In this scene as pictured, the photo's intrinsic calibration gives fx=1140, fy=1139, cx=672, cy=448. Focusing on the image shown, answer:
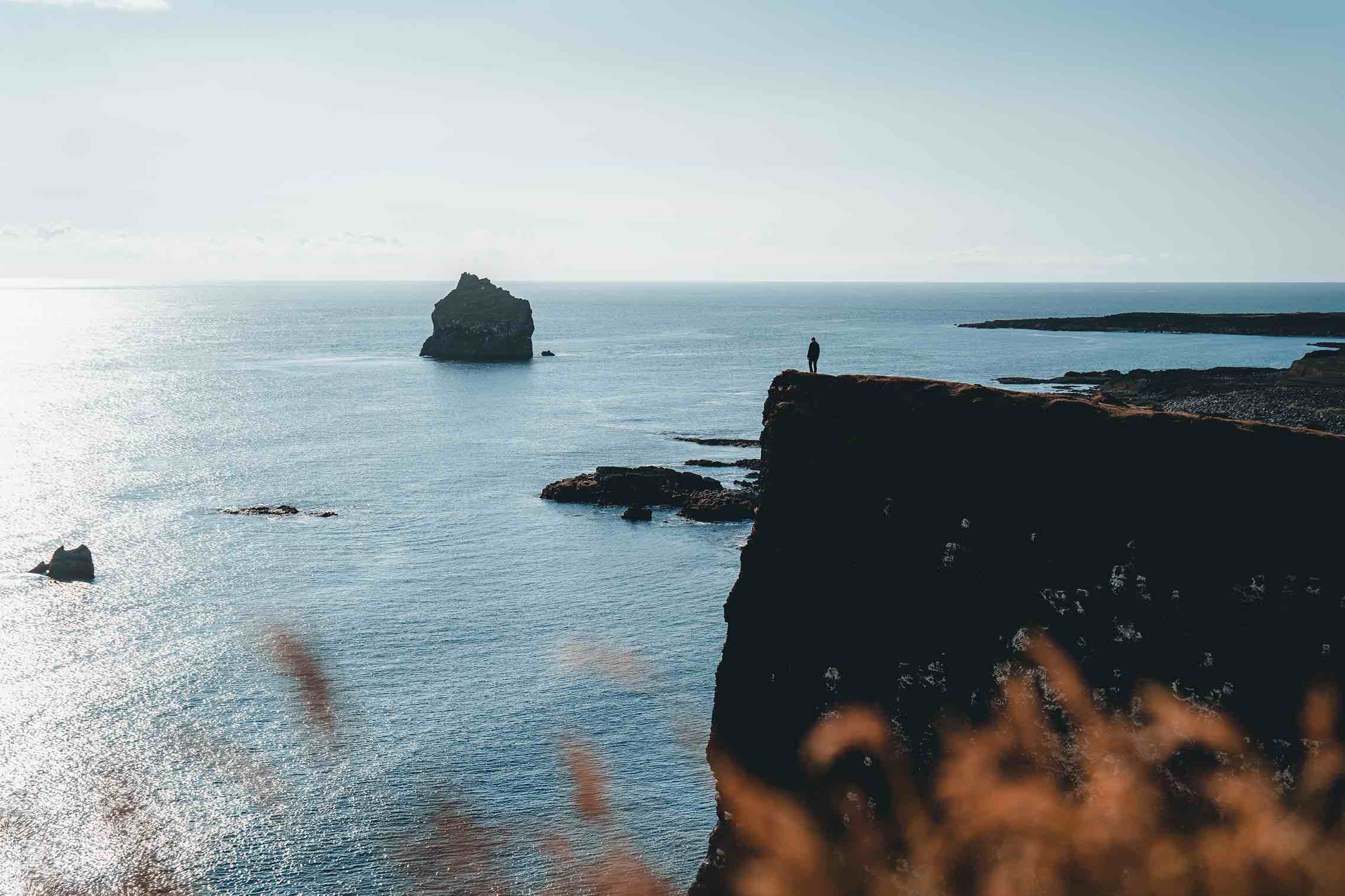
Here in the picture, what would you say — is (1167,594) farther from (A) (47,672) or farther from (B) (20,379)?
(B) (20,379)

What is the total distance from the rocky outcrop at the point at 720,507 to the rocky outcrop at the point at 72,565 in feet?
116

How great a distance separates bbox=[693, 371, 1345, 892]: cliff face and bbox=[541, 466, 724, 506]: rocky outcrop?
48.6 m

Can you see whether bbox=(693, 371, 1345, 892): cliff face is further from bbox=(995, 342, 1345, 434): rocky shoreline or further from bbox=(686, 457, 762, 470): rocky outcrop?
bbox=(995, 342, 1345, 434): rocky shoreline

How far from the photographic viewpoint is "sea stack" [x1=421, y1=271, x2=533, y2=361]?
18738 centimetres

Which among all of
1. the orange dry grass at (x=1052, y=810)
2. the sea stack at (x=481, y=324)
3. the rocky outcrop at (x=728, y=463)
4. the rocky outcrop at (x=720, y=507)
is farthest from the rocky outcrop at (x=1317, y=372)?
the sea stack at (x=481, y=324)

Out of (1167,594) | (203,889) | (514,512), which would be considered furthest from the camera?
(514,512)

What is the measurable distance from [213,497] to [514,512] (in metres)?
22.9

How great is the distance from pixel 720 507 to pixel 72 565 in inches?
1508

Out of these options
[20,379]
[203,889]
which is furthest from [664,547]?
[20,379]

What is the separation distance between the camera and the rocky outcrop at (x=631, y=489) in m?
80.1

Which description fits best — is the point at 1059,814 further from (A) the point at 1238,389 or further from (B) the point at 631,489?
(A) the point at 1238,389

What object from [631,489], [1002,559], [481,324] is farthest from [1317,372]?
[481,324]

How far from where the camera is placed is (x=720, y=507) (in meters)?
75.7

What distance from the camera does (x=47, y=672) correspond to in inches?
1884
